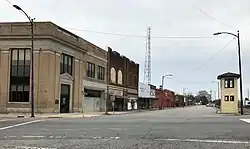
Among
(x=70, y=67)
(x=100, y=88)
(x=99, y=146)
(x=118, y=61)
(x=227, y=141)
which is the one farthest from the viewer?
(x=118, y=61)

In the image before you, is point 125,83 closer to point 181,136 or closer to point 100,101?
point 100,101

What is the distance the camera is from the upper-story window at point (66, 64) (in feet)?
171

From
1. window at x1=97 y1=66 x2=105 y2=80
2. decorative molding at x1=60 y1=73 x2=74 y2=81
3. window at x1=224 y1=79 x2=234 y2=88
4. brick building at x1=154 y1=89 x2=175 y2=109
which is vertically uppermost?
window at x1=97 y1=66 x2=105 y2=80

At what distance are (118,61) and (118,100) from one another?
732 centimetres

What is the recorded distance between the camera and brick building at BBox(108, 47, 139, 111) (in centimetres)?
7469

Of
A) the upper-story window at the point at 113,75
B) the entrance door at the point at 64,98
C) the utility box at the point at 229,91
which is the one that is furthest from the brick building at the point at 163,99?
the entrance door at the point at 64,98

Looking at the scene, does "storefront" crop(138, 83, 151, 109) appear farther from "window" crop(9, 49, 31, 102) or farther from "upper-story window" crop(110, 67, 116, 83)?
"window" crop(9, 49, 31, 102)

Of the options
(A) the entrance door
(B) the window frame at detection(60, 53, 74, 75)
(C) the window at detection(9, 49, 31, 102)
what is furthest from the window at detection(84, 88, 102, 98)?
(C) the window at detection(9, 49, 31, 102)

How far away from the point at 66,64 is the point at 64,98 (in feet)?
14.1

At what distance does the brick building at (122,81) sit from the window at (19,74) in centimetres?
2380

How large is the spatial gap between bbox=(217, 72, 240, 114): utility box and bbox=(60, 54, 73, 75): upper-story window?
20411mm

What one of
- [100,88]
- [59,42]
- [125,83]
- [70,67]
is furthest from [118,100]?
[59,42]

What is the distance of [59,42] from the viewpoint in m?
50.2

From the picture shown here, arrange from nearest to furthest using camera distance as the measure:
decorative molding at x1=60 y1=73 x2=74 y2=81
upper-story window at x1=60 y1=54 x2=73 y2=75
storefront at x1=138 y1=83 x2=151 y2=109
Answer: decorative molding at x1=60 y1=73 x2=74 y2=81, upper-story window at x1=60 y1=54 x2=73 y2=75, storefront at x1=138 y1=83 x2=151 y2=109
